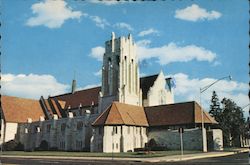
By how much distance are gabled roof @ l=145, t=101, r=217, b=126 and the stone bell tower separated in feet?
23.1

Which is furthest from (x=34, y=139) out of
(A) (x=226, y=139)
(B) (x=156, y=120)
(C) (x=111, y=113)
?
(A) (x=226, y=139)

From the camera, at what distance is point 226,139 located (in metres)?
72.1

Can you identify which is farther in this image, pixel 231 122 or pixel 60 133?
pixel 231 122

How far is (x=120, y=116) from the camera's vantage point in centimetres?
5181

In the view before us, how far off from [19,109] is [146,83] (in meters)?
32.3

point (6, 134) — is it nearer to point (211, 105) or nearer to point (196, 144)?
point (196, 144)

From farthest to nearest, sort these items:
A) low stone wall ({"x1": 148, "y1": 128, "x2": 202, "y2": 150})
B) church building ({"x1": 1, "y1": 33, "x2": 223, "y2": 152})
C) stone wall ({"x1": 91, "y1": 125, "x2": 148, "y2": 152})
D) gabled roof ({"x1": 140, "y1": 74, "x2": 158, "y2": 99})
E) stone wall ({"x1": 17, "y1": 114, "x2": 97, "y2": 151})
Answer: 1. gabled roof ({"x1": 140, "y1": 74, "x2": 158, "y2": 99})
2. stone wall ({"x1": 17, "y1": 114, "x2": 97, "y2": 151})
3. church building ({"x1": 1, "y1": 33, "x2": 223, "y2": 152})
4. low stone wall ({"x1": 148, "y1": 128, "x2": 202, "y2": 150})
5. stone wall ({"x1": 91, "y1": 125, "x2": 148, "y2": 152})

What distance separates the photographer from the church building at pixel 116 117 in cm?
5141

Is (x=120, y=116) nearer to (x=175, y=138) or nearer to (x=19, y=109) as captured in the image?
(x=175, y=138)

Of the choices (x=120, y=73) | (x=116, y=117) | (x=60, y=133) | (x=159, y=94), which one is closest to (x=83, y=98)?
(x=60, y=133)

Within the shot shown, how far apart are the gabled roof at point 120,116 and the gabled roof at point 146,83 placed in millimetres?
11791

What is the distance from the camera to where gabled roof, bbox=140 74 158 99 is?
228ft

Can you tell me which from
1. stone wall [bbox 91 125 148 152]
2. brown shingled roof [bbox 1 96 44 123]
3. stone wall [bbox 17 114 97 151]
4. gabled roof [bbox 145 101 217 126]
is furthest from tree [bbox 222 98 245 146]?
brown shingled roof [bbox 1 96 44 123]

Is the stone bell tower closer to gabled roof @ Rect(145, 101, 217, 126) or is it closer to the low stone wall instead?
gabled roof @ Rect(145, 101, 217, 126)
